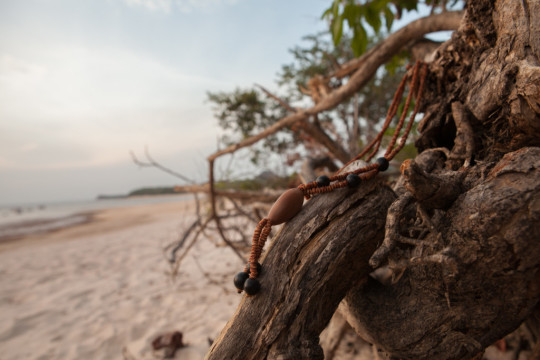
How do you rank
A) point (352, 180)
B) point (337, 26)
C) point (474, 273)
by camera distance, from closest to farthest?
point (474, 273), point (352, 180), point (337, 26)

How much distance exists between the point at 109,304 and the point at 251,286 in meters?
3.76

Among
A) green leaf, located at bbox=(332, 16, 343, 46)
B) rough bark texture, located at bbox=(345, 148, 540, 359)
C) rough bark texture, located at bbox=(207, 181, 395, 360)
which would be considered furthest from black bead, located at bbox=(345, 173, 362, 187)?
green leaf, located at bbox=(332, 16, 343, 46)

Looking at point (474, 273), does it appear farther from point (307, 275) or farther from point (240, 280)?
point (240, 280)

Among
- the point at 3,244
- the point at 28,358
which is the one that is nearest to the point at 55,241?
the point at 3,244

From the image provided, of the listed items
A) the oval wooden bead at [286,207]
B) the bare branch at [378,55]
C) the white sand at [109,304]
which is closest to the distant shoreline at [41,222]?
the white sand at [109,304]

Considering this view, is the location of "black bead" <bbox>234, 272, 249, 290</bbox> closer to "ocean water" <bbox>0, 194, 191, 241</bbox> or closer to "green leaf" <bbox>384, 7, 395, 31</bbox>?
"green leaf" <bbox>384, 7, 395, 31</bbox>

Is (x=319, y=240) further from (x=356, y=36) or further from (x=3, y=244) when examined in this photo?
(x=3, y=244)

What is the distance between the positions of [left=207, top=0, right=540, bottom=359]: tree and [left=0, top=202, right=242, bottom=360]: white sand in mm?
1876

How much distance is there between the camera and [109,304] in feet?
12.6

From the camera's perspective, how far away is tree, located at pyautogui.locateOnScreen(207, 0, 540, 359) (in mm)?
938

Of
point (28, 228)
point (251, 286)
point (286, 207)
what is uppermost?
point (286, 207)

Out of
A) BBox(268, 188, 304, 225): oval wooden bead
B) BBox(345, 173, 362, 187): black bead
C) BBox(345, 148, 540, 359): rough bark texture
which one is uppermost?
BBox(345, 173, 362, 187): black bead

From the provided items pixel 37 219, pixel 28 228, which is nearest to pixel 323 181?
pixel 28 228

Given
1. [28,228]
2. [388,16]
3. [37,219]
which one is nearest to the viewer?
[388,16]
